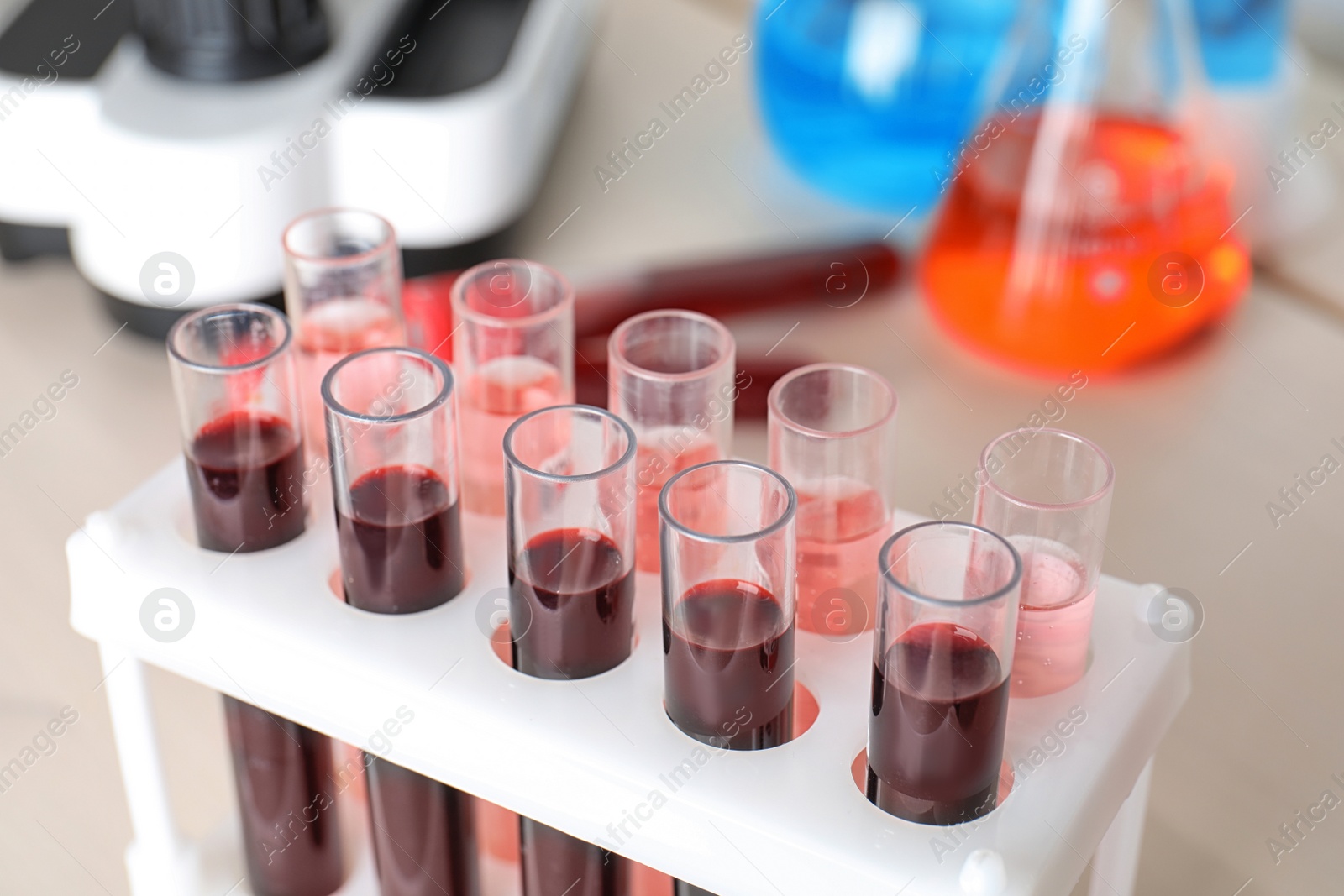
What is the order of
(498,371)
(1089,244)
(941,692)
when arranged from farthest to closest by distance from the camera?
1. (1089,244)
2. (498,371)
3. (941,692)

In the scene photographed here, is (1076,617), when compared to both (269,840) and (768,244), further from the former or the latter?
(768,244)

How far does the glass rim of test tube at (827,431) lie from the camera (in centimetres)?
37

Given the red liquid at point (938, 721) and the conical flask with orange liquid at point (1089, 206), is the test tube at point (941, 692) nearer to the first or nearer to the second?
the red liquid at point (938, 721)

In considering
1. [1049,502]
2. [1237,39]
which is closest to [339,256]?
[1049,502]

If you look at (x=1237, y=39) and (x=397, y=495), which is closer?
(x=397, y=495)

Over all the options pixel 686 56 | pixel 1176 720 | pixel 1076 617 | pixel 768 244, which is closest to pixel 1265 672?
pixel 1176 720

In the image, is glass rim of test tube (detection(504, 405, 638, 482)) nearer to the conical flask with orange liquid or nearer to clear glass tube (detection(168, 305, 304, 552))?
clear glass tube (detection(168, 305, 304, 552))

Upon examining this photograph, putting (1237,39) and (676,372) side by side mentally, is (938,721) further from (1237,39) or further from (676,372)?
(1237,39)

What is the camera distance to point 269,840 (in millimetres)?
424

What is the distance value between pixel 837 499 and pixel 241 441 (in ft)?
0.53

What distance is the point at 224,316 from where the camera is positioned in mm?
417

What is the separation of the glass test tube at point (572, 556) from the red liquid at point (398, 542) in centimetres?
3

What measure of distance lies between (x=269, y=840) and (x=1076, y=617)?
0.23 meters

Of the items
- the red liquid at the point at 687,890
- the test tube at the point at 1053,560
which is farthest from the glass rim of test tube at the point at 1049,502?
the red liquid at the point at 687,890
